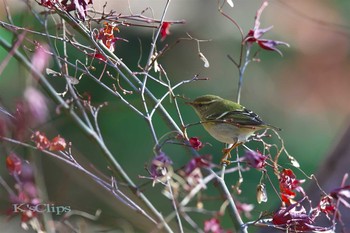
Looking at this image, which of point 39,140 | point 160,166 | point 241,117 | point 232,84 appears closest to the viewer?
point 160,166

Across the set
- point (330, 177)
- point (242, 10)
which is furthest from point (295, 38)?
point (330, 177)

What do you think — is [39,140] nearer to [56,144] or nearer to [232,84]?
[56,144]

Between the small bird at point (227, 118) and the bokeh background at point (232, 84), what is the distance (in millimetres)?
1310

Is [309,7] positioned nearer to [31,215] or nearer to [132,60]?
[132,60]

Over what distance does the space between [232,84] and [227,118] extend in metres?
3.51

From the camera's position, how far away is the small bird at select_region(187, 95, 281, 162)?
1.93m

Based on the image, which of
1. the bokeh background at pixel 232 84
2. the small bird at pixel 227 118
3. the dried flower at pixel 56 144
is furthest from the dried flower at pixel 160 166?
the bokeh background at pixel 232 84

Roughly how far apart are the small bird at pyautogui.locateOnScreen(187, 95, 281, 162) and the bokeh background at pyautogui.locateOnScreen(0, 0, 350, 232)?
1310 millimetres

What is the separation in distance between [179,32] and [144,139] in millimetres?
1583

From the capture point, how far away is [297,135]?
17.0ft

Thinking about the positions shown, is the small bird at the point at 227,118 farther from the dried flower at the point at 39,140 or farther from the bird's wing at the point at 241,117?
the dried flower at the point at 39,140

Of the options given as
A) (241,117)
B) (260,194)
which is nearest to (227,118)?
(241,117)

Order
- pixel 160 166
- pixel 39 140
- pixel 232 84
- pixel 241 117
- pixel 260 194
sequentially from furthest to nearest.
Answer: pixel 232 84 < pixel 241 117 < pixel 260 194 < pixel 39 140 < pixel 160 166

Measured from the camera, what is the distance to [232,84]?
5480 mm
